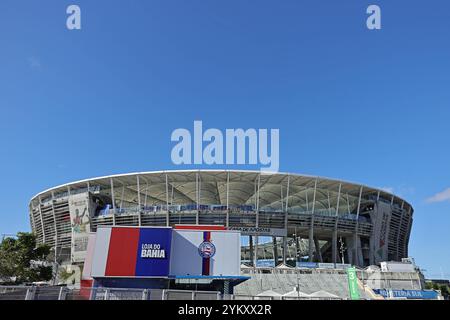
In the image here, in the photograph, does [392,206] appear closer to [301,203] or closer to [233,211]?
[301,203]

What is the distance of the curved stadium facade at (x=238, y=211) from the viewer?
6412 cm

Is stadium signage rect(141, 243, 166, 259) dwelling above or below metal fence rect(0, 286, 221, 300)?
above

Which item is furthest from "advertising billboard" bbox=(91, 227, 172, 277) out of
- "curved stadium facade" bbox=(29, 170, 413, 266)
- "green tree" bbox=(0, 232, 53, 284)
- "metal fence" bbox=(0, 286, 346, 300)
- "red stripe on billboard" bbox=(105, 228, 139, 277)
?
"curved stadium facade" bbox=(29, 170, 413, 266)

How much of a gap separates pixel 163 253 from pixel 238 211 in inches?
1491

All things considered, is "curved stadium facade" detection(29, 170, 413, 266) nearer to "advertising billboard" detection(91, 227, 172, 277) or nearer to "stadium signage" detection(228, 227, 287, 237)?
"stadium signage" detection(228, 227, 287, 237)

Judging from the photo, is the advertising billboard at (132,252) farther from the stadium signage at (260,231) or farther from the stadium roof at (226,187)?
the stadium signage at (260,231)

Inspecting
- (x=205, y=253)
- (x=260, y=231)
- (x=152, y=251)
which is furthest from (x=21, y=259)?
(x=260, y=231)

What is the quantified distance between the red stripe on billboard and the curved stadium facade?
1405 inches

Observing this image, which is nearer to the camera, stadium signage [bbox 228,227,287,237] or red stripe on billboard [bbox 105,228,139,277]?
red stripe on billboard [bbox 105,228,139,277]

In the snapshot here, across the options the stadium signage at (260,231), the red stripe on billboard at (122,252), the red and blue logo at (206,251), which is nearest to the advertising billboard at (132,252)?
the red stripe on billboard at (122,252)

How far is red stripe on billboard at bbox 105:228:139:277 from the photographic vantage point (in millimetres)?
25922

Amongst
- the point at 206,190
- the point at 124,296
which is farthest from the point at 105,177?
the point at 124,296
